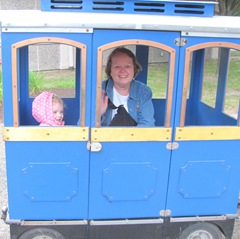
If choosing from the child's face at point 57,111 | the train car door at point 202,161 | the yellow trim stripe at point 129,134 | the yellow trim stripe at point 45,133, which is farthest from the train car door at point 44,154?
the train car door at point 202,161

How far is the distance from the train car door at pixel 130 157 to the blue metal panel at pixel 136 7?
255mm

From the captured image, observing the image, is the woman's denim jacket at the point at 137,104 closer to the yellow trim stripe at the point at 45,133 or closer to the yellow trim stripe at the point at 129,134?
the yellow trim stripe at the point at 129,134

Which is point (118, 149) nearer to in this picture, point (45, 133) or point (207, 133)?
point (45, 133)

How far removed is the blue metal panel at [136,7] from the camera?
2.73 metres

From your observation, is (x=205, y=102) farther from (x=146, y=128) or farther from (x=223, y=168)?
(x=146, y=128)

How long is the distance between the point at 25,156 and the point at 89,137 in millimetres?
474

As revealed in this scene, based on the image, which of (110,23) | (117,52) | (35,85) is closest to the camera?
(110,23)

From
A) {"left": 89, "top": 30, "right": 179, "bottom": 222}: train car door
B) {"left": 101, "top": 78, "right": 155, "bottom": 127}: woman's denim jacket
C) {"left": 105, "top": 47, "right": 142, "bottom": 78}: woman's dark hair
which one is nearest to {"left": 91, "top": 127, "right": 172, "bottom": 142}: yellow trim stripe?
{"left": 89, "top": 30, "right": 179, "bottom": 222}: train car door

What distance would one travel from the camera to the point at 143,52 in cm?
366

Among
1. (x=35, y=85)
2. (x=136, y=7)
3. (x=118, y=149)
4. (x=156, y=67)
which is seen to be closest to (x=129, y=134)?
(x=118, y=149)

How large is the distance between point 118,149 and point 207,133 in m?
0.69

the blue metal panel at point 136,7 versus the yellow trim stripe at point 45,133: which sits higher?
the blue metal panel at point 136,7

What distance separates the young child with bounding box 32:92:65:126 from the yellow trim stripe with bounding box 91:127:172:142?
42 cm

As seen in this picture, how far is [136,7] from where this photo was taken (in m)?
2.77
